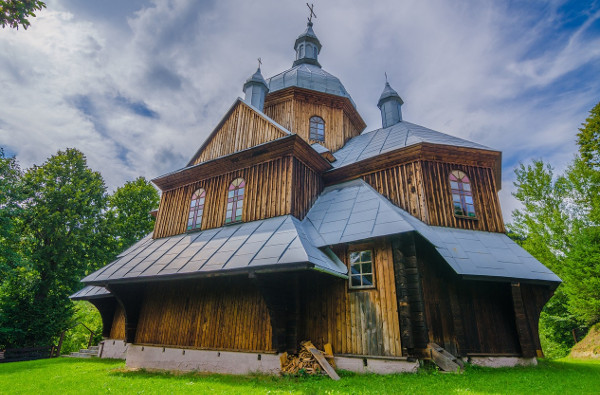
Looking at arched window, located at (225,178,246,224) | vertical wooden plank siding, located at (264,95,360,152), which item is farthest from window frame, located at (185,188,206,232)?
vertical wooden plank siding, located at (264,95,360,152)

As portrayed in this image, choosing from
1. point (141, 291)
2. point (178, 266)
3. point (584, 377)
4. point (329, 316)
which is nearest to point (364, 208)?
point (329, 316)

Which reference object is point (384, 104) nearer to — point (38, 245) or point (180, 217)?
point (180, 217)

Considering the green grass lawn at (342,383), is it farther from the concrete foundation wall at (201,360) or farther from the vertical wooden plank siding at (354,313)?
the vertical wooden plank siding at (354,313)

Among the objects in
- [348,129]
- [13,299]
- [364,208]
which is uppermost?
[348,129]

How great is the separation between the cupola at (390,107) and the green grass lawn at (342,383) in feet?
36.9

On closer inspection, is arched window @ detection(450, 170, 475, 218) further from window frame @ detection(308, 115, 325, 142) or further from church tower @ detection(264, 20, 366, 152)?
window frame @ detection(308, 115, 325, 142)

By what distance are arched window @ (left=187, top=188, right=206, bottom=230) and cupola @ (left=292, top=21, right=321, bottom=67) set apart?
1138cm

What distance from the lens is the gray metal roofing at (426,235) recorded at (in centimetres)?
796

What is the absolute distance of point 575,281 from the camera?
14.0 metres

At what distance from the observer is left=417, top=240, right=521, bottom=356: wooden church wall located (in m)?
7.91

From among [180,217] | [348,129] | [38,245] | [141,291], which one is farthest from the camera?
[38,245]

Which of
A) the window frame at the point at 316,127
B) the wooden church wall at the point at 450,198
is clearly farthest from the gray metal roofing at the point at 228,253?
the window frame at the point at 316,127

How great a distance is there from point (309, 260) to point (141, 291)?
7.41 metres

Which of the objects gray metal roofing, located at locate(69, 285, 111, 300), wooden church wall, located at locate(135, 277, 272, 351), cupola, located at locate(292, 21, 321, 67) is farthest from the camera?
cupola, located at locate(292, 21, 321, 67)
